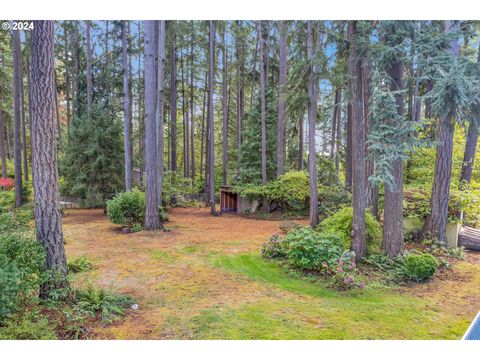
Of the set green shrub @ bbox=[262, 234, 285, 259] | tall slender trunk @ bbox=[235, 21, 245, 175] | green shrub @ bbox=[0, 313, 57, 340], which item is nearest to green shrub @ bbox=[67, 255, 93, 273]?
green shrub @ bbox=[0, 313, 57, 340]

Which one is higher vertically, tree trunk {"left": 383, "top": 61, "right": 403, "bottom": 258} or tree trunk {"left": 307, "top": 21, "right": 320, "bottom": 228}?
tree trunk {"left": 307, "top": 21, "right": 320, "bottom": 228}

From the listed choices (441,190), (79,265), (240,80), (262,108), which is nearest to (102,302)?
(79,265)

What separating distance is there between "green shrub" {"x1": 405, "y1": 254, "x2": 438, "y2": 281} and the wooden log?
3.02ft

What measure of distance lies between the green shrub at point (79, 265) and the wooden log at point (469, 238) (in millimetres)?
4820

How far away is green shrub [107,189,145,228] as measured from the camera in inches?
225

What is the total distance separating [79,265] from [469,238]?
5025mm

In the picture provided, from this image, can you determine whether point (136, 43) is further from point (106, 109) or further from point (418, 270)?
point (418, 270)

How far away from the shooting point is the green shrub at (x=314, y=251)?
3744mm

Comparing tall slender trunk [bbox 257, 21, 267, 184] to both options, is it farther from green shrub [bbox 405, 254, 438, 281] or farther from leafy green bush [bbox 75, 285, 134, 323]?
leafy green bush [bbox 75, 285, 134, 323]

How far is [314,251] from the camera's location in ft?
12.5

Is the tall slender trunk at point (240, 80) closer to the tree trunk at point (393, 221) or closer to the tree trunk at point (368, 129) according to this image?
the tree trunk at point (368, 129)

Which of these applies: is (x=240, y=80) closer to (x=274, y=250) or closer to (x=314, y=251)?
(x=274, y=250)

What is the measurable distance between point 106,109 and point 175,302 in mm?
5800
